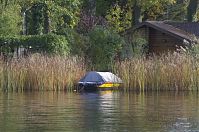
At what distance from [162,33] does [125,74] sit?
55.1 ft

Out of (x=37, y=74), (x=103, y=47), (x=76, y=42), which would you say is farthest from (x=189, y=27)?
(x=37, y=74)

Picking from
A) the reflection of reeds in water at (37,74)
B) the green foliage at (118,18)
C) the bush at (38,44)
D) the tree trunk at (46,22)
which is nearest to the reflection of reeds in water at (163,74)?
the reflection of reeds in water at (37,74)

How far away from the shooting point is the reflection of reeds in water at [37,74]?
1304 inches

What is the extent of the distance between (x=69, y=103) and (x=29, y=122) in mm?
6793

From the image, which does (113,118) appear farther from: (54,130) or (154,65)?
(154,65)

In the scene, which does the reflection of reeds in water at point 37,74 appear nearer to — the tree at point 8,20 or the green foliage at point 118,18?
the tree at point 8,20

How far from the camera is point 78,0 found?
187 feet

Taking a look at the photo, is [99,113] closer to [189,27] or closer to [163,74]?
[163,74]

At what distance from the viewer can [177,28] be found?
50125 millimetres

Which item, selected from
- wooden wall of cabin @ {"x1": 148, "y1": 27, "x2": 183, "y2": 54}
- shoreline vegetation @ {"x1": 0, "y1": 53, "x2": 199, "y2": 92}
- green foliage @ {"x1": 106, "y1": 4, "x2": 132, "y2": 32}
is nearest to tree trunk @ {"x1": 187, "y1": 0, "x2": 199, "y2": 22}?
green foliage @ {"x1": 106, "y1": 4, "x2": 132, "y2": 32}

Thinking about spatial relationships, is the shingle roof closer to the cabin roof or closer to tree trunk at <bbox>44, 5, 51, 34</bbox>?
the cabin roof

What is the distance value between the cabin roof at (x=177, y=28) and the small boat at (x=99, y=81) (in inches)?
484

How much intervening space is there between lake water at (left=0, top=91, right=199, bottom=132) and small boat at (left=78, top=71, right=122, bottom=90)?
13.1 ft

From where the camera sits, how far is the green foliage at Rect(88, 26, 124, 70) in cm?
4262
